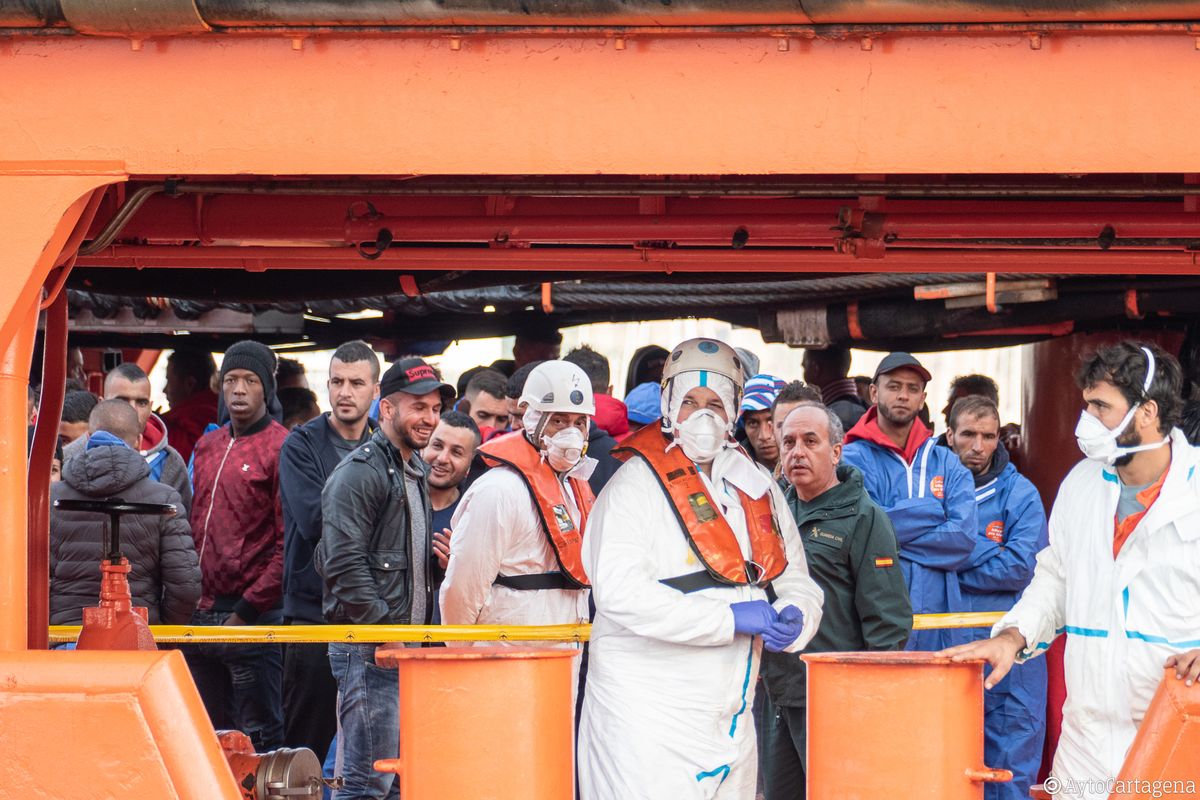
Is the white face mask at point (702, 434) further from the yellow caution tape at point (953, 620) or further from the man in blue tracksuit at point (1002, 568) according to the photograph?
the man in blue tracksuit at point (1002, 568)

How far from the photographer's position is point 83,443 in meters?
6.80

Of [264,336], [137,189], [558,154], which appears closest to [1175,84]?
[558,154]

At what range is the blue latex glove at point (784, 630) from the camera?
13.7 ft

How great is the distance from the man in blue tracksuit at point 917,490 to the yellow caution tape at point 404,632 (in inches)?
16.8

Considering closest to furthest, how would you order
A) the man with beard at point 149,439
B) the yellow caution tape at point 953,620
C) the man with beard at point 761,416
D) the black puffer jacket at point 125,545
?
the yellow caution tape at point 953,620 < the black puffer jacket at point 125,545 < the man with beard at point 761,416 < the man with beard at point 149,439

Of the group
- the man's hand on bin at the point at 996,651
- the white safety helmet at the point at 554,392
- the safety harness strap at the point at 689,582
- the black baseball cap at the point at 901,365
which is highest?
the black baseball cap at the point at 901,365

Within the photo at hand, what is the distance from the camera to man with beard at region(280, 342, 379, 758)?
20.6ft

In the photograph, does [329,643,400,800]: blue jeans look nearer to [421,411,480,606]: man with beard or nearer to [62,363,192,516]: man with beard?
[421,411,480,606]: man with beard

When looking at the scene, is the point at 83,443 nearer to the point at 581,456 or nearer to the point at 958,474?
the point at 581,456

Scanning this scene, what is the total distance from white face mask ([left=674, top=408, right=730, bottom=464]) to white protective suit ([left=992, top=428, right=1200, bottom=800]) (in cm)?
102

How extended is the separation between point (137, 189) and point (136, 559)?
266 centimetres

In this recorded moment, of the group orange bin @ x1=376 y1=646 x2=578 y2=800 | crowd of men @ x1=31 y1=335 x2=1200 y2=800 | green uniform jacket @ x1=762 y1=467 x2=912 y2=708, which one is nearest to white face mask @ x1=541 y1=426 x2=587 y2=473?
crowd of men @ x1=31 y1=335 x2=1200 y2=800

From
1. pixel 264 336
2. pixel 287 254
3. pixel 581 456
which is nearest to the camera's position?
pixel 287 254

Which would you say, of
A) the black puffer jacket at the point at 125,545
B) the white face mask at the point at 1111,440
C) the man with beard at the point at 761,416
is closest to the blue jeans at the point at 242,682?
the black puffer jacket at the point at 125,545
